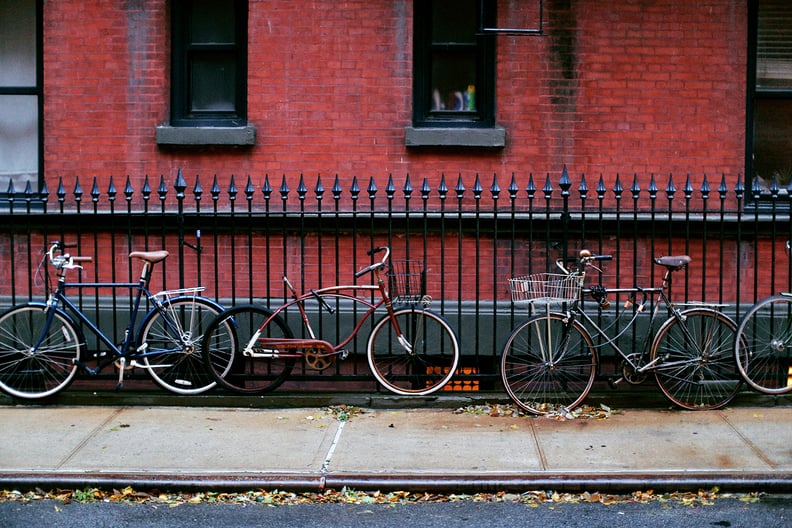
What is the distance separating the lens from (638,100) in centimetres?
909

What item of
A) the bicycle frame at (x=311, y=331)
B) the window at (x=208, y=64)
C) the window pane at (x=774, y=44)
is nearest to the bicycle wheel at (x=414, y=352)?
the bicycle frame at (x=311, y=331)

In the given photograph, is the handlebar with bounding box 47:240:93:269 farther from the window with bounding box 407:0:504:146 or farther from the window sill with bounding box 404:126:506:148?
the window with bounding box 407:0:504:146

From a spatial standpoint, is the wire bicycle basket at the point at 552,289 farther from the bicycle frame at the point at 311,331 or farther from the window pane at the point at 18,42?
the window pane at the point at 18,42

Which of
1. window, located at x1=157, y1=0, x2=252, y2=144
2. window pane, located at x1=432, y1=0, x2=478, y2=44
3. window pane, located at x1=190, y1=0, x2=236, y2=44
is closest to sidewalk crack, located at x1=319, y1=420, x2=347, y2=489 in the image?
window, located at x1=157, y1=0, x2=252, y2=144

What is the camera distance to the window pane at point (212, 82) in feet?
30.9

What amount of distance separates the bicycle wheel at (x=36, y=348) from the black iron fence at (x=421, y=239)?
1.67 ft

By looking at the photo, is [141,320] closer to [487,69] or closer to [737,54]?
[487,69]

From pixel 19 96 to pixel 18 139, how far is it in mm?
427

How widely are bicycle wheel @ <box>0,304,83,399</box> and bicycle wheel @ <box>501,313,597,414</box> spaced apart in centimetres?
362

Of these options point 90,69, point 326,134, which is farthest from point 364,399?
point 90,69

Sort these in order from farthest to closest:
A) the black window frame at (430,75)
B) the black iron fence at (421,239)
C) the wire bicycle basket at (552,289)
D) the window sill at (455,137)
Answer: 1. the black window frame at (430,75)
2. the window sill at (455,137)
3. the black iron fence at (421,239)
4. the wire bicycle basket at (552,289)

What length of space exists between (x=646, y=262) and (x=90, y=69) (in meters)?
5.55

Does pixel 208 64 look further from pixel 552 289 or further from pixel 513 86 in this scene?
pixel 552 289

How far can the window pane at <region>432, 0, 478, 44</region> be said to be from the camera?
30.7 ft
